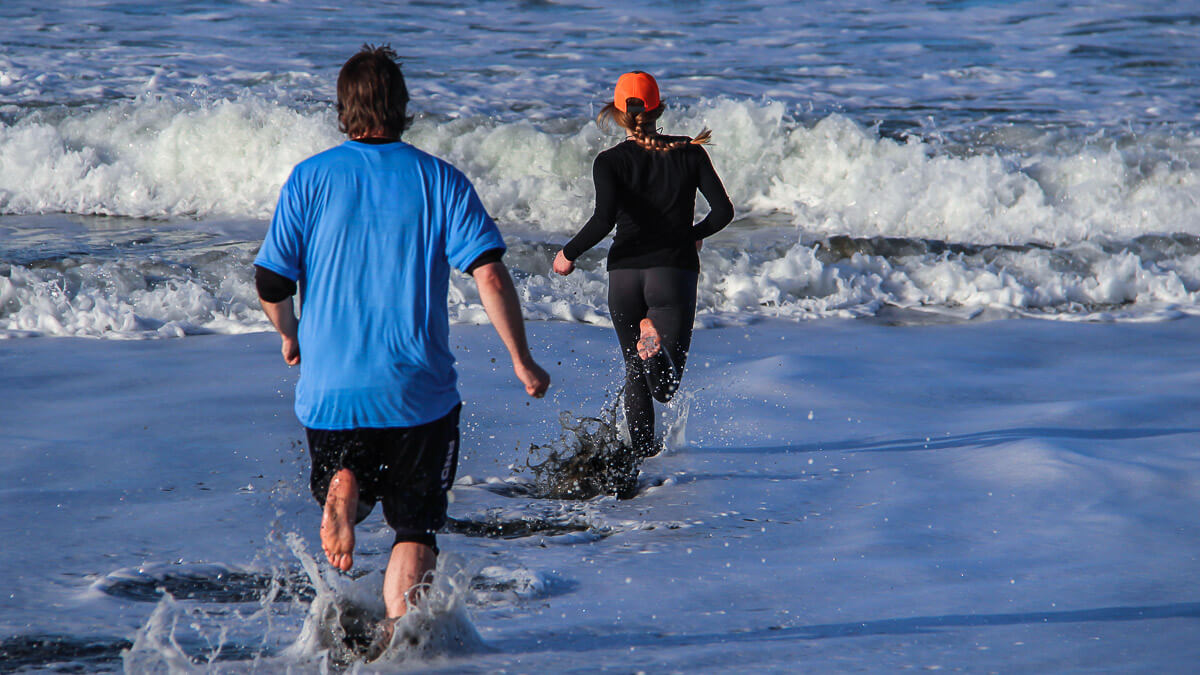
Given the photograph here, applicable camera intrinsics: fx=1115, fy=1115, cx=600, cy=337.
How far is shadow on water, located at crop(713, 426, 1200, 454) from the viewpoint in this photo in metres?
5.77

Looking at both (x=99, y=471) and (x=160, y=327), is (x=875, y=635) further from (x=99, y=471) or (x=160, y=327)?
(x=160, y=327)

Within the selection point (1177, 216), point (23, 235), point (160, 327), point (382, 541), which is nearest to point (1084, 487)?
point (382, 541)

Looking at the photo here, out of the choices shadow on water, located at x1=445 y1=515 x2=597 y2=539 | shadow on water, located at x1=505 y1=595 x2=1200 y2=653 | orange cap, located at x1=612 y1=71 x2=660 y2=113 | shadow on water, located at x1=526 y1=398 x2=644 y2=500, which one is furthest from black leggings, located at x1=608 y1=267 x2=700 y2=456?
shadow on water, located at x1=505 y1=595 x2=1200 y2=653

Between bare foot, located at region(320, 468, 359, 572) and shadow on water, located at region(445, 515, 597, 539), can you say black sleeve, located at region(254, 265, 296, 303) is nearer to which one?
bare foot, located at region(320, 468, 359, 572)

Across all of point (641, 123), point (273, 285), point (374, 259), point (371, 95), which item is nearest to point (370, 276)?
point (374, 259)

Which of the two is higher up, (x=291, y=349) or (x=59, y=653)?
(x=291, y=349)

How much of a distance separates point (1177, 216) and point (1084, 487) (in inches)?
349

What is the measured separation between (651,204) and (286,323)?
241 cm

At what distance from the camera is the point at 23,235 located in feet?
38.8

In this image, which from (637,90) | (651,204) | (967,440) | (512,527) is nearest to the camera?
(512,527)

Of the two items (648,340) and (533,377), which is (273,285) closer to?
(533,377)

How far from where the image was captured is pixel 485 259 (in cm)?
295

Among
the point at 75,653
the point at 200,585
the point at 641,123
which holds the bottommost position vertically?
the point at 200,585

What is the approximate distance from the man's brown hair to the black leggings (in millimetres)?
2457
